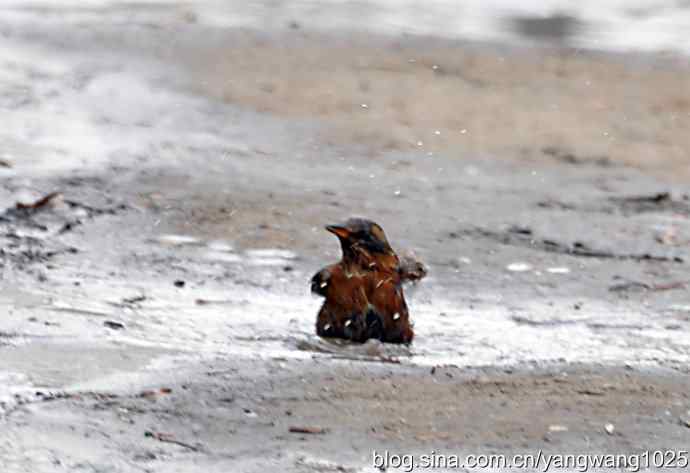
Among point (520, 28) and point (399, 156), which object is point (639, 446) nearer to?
point (399, 156)

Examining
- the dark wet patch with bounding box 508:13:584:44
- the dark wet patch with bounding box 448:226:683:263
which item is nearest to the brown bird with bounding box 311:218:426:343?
the dark wet patch with bounding box 448:226:683:263

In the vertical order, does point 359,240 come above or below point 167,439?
above

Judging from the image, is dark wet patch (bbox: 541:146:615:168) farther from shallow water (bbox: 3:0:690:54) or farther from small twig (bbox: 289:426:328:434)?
small twig (bbox: 289:426:328:434)

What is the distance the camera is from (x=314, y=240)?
9414 mm

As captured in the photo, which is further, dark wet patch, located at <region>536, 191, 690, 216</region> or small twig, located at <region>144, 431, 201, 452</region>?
dark wet patch, located at <region>536, 191, 690, 216</region>

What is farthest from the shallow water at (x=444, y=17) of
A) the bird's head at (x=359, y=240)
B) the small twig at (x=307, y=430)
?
the small twig at (x=307, y=430)

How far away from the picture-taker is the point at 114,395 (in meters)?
6.05

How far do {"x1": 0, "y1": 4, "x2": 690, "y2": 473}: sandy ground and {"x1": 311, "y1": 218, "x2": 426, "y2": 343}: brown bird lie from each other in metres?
0.14

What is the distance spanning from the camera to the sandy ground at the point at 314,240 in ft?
19.3

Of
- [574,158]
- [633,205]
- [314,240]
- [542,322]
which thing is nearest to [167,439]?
[542,322]

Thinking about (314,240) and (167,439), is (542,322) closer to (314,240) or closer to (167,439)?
(314,240)

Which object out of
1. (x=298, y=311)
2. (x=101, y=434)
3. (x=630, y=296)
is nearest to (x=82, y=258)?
(x=298, y=311)

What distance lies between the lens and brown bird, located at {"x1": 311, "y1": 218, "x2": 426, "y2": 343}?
721cm

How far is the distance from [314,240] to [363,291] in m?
2.23
